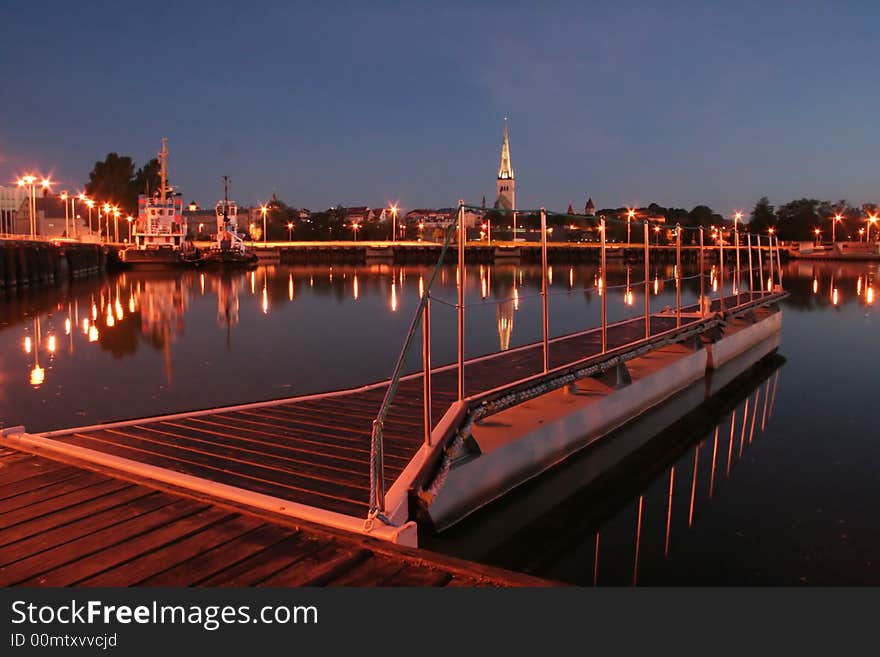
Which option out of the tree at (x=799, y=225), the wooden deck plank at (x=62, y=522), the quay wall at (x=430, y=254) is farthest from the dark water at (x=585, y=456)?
the tree at (x=799, y=225)

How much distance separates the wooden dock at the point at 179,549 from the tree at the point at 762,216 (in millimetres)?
129536

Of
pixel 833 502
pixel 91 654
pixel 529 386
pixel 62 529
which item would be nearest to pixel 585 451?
pixel 529 386

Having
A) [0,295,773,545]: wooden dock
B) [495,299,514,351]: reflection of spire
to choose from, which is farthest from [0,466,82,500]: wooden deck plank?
[495,299,514,351]: reflection of spire

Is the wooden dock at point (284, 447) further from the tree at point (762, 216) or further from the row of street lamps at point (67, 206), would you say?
the tree at point (762, 216)

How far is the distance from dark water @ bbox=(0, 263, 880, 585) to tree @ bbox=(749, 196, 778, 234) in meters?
104

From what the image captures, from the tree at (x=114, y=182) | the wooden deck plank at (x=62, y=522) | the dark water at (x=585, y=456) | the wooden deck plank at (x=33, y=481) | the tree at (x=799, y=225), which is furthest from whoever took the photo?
the tree at (x=799, y=225)

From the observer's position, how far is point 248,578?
3979 mm

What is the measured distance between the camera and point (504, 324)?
24.9m

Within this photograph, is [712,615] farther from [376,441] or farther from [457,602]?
[376,441]

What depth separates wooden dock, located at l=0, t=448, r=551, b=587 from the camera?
3.97m

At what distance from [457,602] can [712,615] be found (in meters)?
1.37

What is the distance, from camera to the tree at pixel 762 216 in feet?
408

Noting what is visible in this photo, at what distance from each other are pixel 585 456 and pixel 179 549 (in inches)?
240

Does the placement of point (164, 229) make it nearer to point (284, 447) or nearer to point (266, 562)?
point (284, 447)
